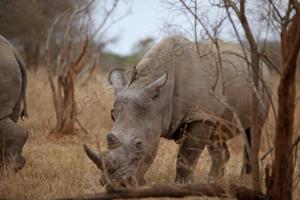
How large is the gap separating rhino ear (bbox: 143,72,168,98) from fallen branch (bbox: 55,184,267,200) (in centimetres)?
159

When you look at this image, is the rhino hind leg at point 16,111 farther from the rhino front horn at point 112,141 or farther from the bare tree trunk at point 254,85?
the bare tree trunk at point 254,85

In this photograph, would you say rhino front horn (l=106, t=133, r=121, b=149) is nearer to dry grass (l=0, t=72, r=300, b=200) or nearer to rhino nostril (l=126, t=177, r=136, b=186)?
dry grass (l=0, t=72, r=300, b=200)

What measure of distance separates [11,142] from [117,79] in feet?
4.28

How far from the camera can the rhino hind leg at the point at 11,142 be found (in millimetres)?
6652

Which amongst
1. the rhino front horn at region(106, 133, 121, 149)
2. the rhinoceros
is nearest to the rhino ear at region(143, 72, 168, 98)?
the rhinoceros

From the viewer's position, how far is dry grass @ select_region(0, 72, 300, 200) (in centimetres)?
630

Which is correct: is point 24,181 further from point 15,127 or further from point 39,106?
point 39,106

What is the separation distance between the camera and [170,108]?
6.65 m

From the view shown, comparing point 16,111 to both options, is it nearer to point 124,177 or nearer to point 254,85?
point 124,177

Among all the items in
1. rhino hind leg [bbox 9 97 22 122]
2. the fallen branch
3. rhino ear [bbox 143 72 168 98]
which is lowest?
the fallen branch

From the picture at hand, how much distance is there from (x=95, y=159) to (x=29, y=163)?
2.58m

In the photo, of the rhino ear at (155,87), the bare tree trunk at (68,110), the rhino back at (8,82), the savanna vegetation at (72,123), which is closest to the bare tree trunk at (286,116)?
the savanna vegetation at (72,123)

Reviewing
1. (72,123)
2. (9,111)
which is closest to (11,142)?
(9,111)

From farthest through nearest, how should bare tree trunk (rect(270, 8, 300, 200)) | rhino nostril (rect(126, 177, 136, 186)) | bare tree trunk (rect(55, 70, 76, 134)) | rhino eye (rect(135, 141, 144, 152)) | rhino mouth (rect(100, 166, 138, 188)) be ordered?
bare tree trunk (rect(55, 70, 76, 134)), rhino eye (rect(135, 141, 144, 152)), rhino nostril (rect(126, 177, 136, 186)), rhino mouth (rect(100, 166, 138, 188)), bare tree trunk (rect(270, 8, 300, 200))
